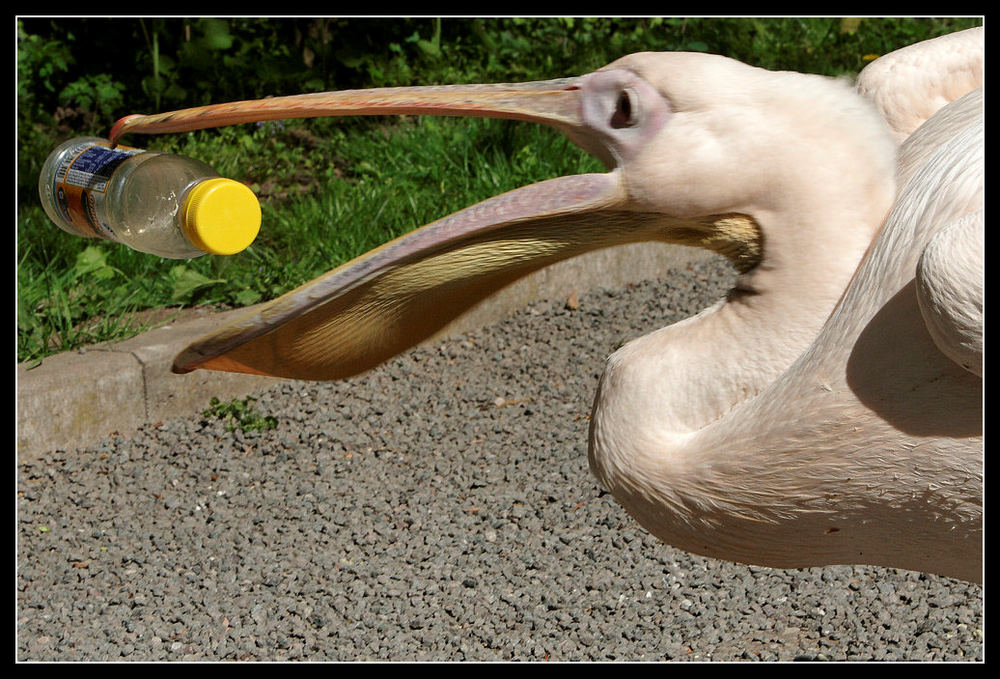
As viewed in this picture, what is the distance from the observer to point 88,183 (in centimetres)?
192

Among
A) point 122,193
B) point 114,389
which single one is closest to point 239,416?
point 114,389

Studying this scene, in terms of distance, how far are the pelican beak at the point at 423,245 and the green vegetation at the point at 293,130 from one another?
220cm

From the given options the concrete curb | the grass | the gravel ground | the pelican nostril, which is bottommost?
the gravel ground

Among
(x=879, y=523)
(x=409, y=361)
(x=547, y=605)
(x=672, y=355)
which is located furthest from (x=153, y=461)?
(x=879, y=523)

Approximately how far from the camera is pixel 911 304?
139 cm

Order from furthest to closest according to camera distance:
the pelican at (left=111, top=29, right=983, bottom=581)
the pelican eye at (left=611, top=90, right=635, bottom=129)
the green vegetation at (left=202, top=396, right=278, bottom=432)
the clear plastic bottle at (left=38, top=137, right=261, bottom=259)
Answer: the green vegetation at (left=202, top=396, right=278, bottom=432) < the clear plastic bottle at (left=38, top=137, right=261, bottom=259) < the pelican eye at (left=611, top=90, right=635, bottom=129) < the pelican at (left=111, top=29, right=983, bottom=581)

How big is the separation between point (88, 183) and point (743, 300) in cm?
A: 108

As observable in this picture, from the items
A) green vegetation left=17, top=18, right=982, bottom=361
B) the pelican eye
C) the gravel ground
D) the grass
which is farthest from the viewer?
green vegetation left=17, top=18, right=982, bottom=361

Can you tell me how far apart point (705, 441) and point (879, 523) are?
0.83 feet

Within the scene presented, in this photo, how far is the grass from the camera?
3881 millimetres

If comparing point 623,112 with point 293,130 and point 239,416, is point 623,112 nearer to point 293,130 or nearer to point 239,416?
point 239,416

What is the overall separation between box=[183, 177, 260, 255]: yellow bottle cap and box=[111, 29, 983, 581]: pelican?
0.10 m

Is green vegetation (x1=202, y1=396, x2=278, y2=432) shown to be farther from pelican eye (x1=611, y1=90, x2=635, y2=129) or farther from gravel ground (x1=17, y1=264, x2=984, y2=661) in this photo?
pelican eye (x1=611, y1=90, x2=635, y2=129)

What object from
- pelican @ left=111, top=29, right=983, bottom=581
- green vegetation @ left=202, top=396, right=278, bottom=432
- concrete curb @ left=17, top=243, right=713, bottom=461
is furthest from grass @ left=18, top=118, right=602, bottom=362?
pelican @ left=111, top=29, right=983, bottom=581
